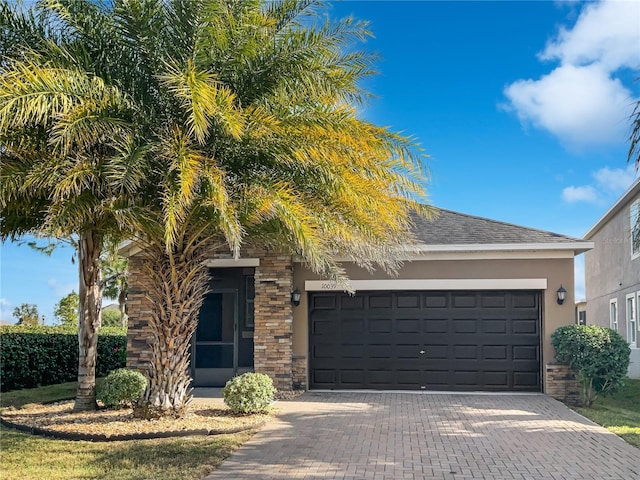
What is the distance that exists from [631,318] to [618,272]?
81.0 inches

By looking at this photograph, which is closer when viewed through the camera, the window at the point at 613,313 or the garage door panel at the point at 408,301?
the garage door panel at the point at 408,301

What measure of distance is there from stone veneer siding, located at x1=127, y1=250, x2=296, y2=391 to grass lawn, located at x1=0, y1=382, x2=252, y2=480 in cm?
450

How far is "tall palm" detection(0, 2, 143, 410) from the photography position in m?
7.90

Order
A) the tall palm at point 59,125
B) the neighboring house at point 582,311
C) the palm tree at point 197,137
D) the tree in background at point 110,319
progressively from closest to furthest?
the tall palm at point 59,125 < the palm tree at point 197,137 < the neighboring house at point 582,311 < the tree in background at point 110,319

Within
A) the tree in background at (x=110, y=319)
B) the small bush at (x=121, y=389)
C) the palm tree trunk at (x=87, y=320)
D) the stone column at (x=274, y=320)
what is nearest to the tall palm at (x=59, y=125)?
the palm tree trunk at (x=87, y=320)

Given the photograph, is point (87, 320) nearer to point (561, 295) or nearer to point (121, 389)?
point (121, 389)

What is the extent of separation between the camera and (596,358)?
1248 cm

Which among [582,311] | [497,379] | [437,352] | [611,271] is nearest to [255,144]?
[437,352]

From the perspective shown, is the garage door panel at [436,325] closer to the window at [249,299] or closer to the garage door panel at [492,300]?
the garage door panel at [492,300]

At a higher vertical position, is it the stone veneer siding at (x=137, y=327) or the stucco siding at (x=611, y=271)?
the stucco siding at (x=611, y=271)

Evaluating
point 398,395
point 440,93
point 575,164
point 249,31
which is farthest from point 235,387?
point 575,164

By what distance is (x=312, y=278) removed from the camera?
14477 mm

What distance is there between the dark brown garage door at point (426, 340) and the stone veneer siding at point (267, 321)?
815 millimetres

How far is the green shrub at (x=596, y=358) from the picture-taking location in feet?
40.9
